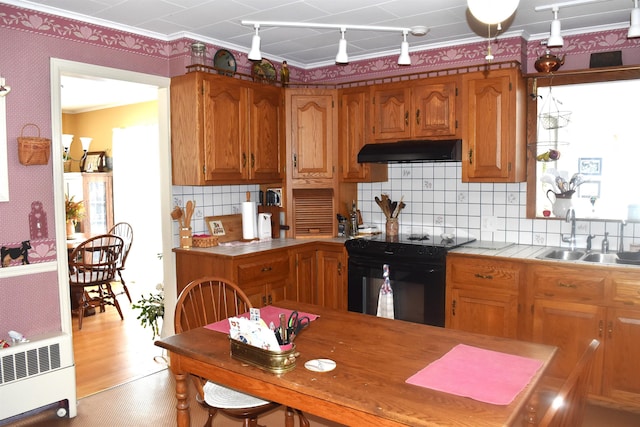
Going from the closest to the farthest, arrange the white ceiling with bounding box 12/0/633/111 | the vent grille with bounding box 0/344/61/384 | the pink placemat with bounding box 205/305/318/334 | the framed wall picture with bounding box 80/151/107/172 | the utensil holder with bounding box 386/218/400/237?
the pink placemat with bounding box 205/305/318/334, the vent grille with bounding box 0/344/61/384, the white ceiling with bounding box 12/0/633/111, the utensil holder with bounding box 386/218/400/237, the framed wall picture with bounding box 80/151/107/172

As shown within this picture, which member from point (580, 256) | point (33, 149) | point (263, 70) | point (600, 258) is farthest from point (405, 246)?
point (33, 149)

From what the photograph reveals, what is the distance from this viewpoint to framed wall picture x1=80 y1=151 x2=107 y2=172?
7.16 meters

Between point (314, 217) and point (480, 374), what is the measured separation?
2869mm

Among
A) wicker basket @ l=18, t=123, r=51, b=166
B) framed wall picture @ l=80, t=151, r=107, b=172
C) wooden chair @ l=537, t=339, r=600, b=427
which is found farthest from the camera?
framed wall picture @ l=80, t=151, r=107, b=172

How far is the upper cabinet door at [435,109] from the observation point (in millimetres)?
3873

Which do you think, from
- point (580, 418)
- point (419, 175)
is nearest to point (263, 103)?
point (419, 175)

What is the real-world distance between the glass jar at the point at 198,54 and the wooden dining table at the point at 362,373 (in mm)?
2132

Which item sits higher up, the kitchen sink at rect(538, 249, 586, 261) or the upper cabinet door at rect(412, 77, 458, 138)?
the upper cabinet door at rect(412, 77, 458, 138)

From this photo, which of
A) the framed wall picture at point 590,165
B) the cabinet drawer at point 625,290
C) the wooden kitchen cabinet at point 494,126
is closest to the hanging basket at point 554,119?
the wooden kitchen cabinet at point 494,126

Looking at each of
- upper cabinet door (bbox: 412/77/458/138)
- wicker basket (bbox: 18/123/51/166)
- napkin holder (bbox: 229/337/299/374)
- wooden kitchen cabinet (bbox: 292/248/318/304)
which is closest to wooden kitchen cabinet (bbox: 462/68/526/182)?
upper cabinet door (bbox: 412/77/458/138)

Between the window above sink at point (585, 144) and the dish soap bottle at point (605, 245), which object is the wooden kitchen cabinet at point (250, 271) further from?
the dish soap bottle at point (605, 245)

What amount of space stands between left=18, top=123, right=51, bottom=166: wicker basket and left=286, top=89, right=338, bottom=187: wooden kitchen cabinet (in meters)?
1.86

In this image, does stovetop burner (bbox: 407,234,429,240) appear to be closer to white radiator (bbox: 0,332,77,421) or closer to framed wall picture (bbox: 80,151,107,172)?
white radiator (bbox: 0,332,77,421)

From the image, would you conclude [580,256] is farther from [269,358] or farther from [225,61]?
[225,61]
